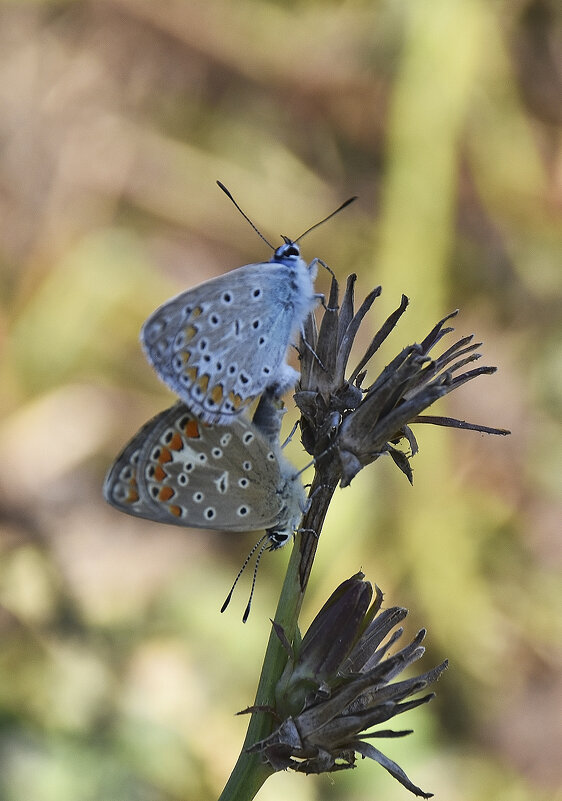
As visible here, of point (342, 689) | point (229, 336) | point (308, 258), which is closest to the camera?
point (342, 689)

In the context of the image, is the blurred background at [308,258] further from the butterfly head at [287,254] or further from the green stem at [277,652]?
the green stem at [277,652]

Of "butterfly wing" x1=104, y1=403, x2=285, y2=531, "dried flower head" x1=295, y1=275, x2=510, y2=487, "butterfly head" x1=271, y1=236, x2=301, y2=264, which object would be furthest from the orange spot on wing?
"butterfly head" x1=271, y1=236, x2=301, y2=264

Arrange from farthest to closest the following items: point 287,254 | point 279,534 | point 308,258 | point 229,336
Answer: point 308,258
point 287,254
point 229,336
point 279,534

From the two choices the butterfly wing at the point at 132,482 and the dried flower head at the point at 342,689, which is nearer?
the dried flower head at the point at 342,689

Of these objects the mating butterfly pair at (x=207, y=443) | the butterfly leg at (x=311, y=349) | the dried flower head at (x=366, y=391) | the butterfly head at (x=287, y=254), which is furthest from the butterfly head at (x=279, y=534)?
the butterfly head at (x=287, y=254)

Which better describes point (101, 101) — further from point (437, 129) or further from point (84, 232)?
point (437, 129)

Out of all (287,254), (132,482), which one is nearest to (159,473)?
(132,482)

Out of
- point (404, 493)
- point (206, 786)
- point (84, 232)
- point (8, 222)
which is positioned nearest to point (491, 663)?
point (404, 493)

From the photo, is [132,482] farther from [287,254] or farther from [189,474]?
[287,254]
